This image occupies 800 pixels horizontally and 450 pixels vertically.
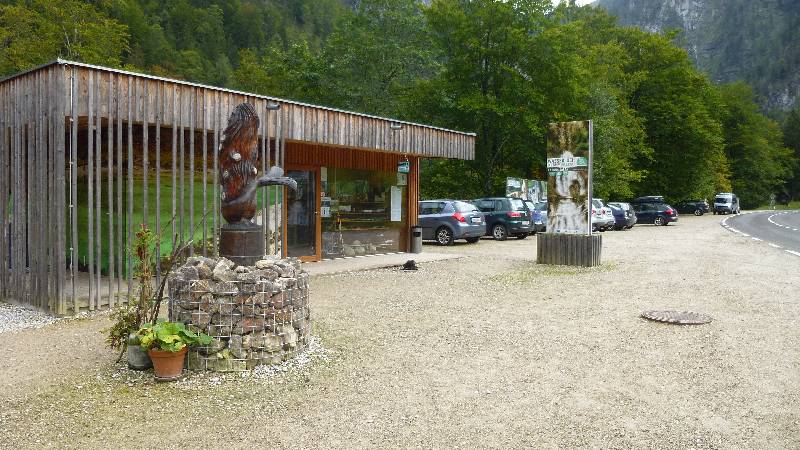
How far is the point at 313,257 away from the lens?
13.8 m

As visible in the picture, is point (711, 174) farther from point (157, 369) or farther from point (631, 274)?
point (157, 369)

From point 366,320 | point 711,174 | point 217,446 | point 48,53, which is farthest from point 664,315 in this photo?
point 711,174

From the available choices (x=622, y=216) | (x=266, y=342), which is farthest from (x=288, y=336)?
(x=622, y=216)

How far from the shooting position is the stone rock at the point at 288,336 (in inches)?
217

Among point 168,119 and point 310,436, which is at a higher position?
point 168,119

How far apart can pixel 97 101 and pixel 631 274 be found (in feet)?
32.6

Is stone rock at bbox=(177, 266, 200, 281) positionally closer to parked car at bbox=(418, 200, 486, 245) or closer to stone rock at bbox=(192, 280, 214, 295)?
stone rock at bbox=(192, 280, 214, 295)

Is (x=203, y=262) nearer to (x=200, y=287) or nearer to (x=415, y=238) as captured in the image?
(x=200, y=287)

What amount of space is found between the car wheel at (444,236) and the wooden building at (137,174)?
454 centimetres

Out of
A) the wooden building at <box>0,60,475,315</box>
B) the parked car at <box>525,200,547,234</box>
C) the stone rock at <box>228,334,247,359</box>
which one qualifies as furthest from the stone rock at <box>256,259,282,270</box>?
the parked car at <box>525,200,547,234</box>

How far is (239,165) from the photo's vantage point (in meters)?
5.96

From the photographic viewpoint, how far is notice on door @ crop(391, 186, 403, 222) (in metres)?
15.5

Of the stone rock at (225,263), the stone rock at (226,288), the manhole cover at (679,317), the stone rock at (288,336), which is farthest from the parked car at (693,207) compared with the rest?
the stone rock at (226,288)

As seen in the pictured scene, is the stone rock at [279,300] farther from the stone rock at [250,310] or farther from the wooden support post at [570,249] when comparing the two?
the wooden support post at [570,249]
